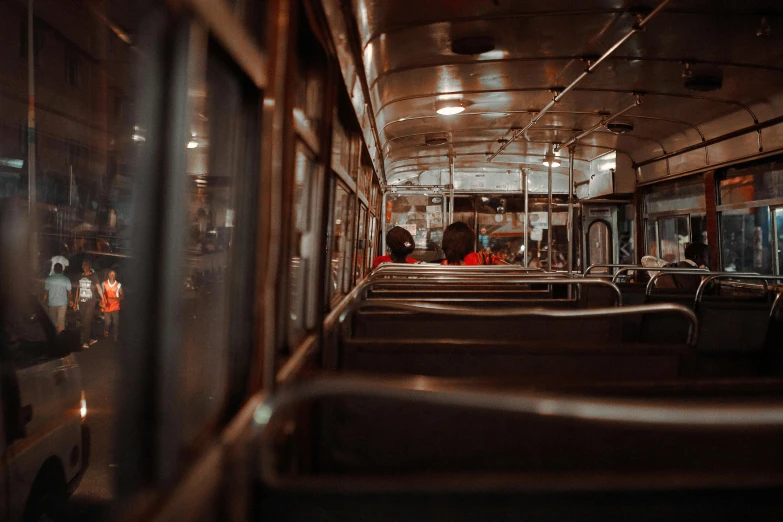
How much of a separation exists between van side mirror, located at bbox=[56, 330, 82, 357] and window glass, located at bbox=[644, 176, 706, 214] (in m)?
6.72

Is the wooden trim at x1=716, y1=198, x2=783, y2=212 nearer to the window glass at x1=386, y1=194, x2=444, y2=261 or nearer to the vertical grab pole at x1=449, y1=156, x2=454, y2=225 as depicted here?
the vertical grab pole at x1=449, y1=156, x2=454, y2=225

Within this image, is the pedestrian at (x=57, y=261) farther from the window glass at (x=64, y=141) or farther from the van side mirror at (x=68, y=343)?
the van side mirror at (x=68, y=343)

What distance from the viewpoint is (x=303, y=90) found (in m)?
2.02

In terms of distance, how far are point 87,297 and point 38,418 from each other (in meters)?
0.65

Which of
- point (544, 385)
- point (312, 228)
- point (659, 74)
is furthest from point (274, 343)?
point (659, 74)

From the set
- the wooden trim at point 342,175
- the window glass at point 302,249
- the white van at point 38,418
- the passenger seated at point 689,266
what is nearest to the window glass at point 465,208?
the passenger seated at point 689,266

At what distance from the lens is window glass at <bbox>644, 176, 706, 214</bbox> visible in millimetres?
6773

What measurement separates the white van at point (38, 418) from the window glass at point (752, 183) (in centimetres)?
595

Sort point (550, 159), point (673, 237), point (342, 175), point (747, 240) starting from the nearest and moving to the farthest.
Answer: point (342, 175)
point (747, 240)
point (673, 237)
point (550, 159)

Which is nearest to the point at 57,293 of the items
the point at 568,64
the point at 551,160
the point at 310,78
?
the point at 310,78

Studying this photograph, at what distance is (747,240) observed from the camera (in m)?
5.86

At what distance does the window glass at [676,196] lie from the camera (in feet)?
22.2

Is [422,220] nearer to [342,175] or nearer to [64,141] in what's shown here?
[342,175]

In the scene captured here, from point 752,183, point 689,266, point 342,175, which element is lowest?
point 689,266
